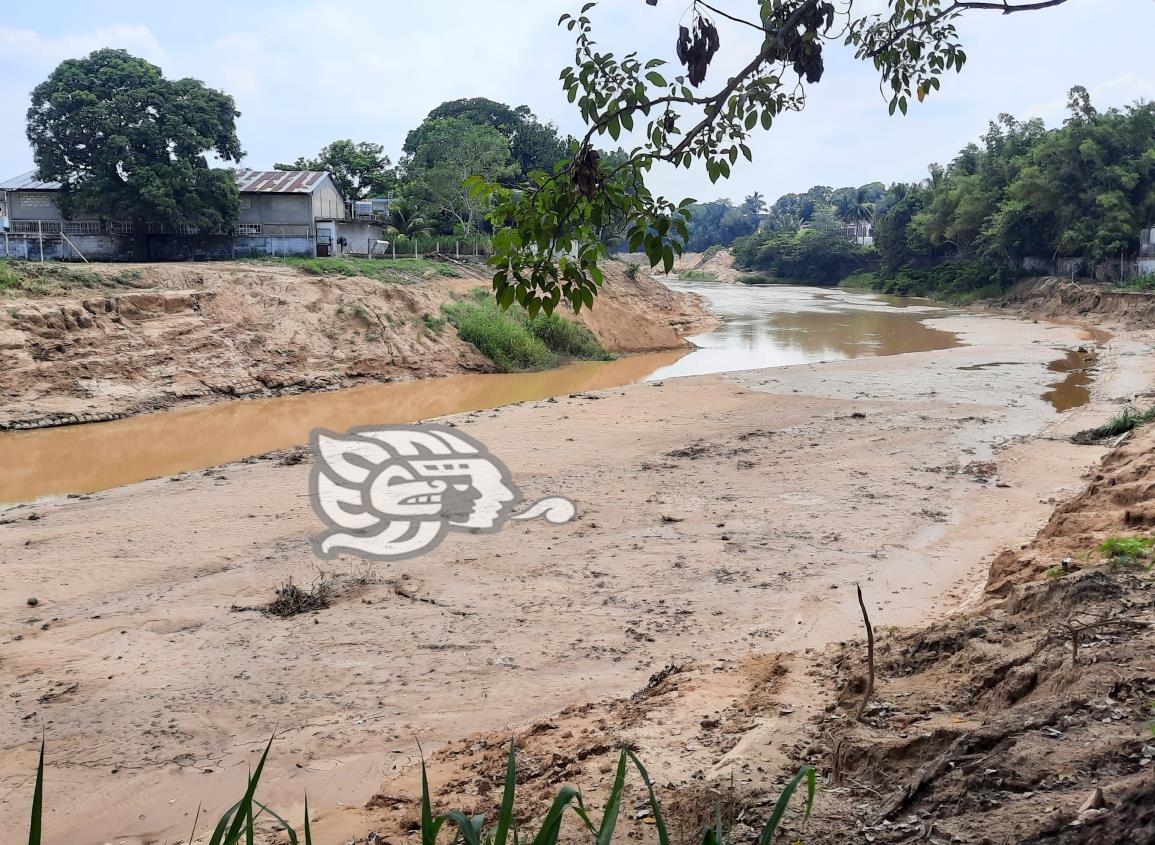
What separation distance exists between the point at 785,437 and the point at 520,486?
5184 mm

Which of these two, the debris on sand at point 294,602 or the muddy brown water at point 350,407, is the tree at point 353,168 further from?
the debris on sand at point 294,602

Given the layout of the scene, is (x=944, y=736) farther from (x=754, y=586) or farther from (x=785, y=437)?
(x=785, y=437)

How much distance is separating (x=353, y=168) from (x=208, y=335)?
1019 inches

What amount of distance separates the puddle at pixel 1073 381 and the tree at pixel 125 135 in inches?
908

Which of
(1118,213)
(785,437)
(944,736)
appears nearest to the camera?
(944,736)

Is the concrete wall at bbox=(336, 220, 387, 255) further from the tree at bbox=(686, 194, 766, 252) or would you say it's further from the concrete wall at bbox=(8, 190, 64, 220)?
the tree at bbox=(686, 194, 766, 252)

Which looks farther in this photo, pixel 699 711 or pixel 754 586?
pixel 754 586

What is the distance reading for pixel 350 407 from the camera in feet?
66.3

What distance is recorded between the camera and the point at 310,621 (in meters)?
7.29

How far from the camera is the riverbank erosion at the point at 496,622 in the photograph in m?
4.84

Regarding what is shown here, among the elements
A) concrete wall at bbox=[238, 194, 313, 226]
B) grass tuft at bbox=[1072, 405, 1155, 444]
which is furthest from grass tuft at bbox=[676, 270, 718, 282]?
grass tuft at bbox=[1072, 405, 1155, 444]

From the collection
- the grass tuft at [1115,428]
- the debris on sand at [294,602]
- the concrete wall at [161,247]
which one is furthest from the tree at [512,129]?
the debris on sand at [294,602]

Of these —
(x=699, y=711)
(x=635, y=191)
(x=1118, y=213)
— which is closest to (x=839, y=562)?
(x=699, y=711)

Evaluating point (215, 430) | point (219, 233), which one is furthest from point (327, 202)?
point (215, 430)
